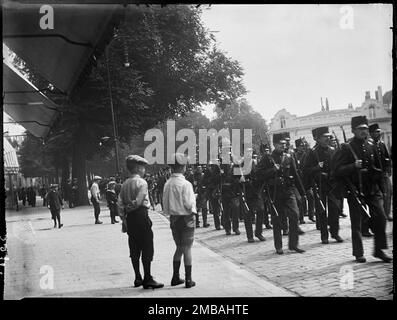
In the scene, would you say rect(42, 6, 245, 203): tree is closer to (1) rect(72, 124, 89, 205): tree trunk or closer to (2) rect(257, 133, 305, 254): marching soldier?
(1) rect(72, 124, 89, 205): tree trunk

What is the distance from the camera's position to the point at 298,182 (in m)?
8.66

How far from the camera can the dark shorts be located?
6.27 m

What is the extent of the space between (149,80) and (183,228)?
28.7ft

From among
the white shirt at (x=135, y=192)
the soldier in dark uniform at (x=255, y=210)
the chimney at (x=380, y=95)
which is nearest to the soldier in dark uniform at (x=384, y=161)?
the chimney at (x=380, y=95)

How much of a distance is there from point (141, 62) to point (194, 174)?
374cm

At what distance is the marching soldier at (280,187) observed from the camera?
807cm

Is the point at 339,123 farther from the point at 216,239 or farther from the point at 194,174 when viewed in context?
the point at 194,174

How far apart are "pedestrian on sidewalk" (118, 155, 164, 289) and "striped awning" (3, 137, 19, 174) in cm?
150

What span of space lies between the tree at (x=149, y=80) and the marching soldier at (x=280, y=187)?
1.38m
